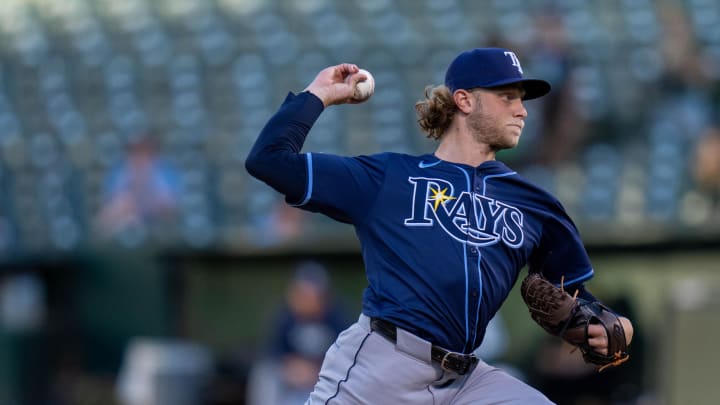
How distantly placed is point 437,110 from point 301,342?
4221 millimetres

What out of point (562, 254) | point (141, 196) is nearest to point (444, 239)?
point (562, 254)

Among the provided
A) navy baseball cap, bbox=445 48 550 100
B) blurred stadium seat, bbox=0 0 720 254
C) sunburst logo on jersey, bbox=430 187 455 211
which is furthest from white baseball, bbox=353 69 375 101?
blurred stadium seat, bbox=0 0 720 254

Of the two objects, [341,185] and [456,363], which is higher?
[341,185]

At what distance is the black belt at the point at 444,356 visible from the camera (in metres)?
3.90

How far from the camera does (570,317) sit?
13.3ft

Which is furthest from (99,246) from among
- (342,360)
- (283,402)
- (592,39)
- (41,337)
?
(342,360)

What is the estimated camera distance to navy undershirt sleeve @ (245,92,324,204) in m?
3.89

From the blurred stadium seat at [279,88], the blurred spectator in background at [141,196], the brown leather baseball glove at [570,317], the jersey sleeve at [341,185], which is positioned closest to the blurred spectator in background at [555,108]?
the blurred stadium seat at [279,88]

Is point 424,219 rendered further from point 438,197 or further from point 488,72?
point 488,72

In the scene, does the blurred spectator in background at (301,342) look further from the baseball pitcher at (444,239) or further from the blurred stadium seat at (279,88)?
the baseball pitcher at (444,239)

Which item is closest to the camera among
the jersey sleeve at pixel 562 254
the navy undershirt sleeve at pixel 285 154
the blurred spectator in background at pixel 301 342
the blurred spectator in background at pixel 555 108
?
the navy undershirt sleeve at pixel 285 154

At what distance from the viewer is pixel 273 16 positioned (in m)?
11.3

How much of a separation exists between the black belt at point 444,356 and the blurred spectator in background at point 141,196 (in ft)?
19.2

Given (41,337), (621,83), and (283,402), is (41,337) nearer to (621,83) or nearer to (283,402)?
(283,402)
